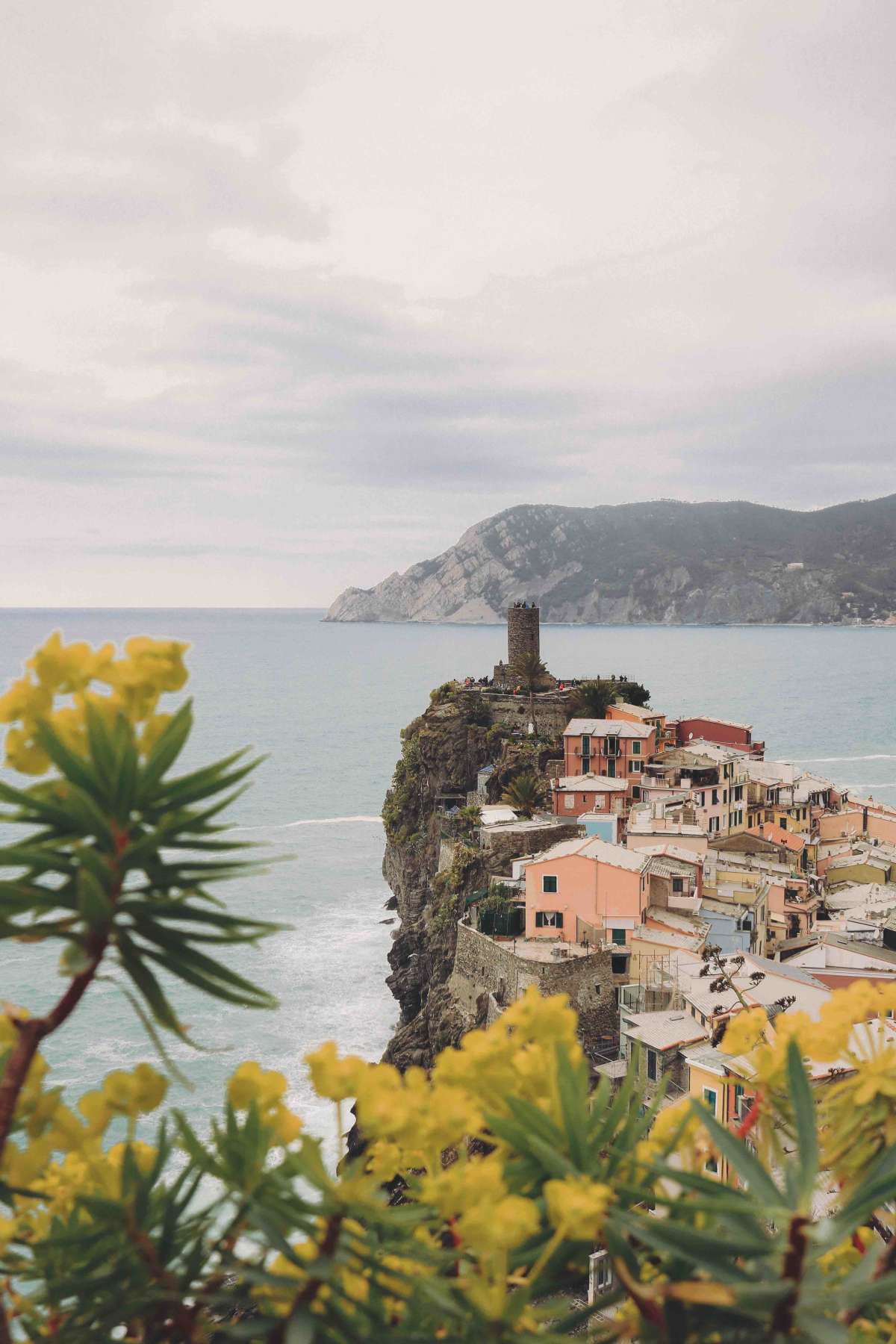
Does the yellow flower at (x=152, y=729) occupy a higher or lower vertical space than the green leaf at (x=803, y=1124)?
higher

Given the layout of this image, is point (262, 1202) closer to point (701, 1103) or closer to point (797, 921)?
point (701, 1103)

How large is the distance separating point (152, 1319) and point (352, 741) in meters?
124

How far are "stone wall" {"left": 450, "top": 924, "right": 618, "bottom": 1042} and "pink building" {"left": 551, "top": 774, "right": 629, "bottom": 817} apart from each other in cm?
1426

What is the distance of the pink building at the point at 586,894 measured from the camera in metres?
30.5

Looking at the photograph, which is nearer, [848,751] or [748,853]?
[748,853]

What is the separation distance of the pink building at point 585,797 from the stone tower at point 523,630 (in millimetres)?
20904

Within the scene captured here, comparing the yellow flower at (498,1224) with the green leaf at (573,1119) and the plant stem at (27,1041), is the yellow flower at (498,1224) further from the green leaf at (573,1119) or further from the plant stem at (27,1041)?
the plant stem at (27,1041)

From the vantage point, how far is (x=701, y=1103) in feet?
10.1

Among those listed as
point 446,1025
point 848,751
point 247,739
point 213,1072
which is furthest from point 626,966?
point 247,739

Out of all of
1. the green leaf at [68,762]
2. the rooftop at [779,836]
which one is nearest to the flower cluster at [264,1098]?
the green leaf at [68,762]

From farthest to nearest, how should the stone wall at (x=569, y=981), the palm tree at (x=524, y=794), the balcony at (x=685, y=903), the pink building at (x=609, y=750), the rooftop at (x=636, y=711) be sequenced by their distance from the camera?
1. the rooftop at (x=636, y=711)
2. the pink building at (x=609, y=750)
3. the palm tree at (x=524, y=794)
4. the balcony at (x=685, y=903)
5. the stone wall at (x=569, y=981)

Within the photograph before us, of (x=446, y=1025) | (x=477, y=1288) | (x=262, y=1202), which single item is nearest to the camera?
(x=477, y=1288)

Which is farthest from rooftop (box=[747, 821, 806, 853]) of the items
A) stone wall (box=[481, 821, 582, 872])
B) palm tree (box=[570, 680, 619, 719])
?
palm tree (box=[570, 680, 619, 719])

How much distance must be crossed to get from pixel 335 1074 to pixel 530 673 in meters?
60.2
